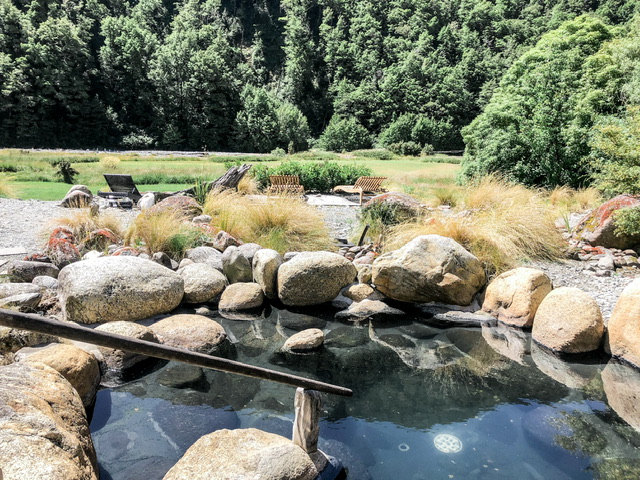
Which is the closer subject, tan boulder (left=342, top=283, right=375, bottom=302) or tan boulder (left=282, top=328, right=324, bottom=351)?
tan boulder (left=282, top=328, right=324, bottom=351)

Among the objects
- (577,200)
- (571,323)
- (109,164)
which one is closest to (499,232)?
(571,323)

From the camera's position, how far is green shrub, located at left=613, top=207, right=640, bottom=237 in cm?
708

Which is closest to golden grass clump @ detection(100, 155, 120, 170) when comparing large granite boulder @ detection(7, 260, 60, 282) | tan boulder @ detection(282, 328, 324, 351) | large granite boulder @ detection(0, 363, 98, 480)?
large granite boulder @ detection(7, 260, 60, 282)

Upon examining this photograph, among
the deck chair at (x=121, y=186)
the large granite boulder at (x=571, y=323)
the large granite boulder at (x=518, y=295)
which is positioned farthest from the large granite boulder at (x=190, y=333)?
the deck chair at (x=121, y=186)

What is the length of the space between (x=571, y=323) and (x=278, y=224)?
498 cm

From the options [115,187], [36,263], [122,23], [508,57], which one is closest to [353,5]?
[508,57]

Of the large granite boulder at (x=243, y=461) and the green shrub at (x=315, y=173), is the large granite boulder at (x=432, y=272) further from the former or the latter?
the green shrub at (x=315, y=173)

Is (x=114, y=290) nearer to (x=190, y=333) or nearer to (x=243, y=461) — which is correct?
(x=190, y=333)

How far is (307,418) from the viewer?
2900 mm

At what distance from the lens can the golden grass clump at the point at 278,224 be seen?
7.84 metres

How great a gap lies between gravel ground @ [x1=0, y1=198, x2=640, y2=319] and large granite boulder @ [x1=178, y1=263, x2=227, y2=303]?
272cm

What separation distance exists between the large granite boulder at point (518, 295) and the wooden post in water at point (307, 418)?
13.0 feet

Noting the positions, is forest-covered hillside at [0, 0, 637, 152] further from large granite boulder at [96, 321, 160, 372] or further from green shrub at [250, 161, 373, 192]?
large granite boulder at [96, 321, 160, 372]

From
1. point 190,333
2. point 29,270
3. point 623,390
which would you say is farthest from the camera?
point 29,270
